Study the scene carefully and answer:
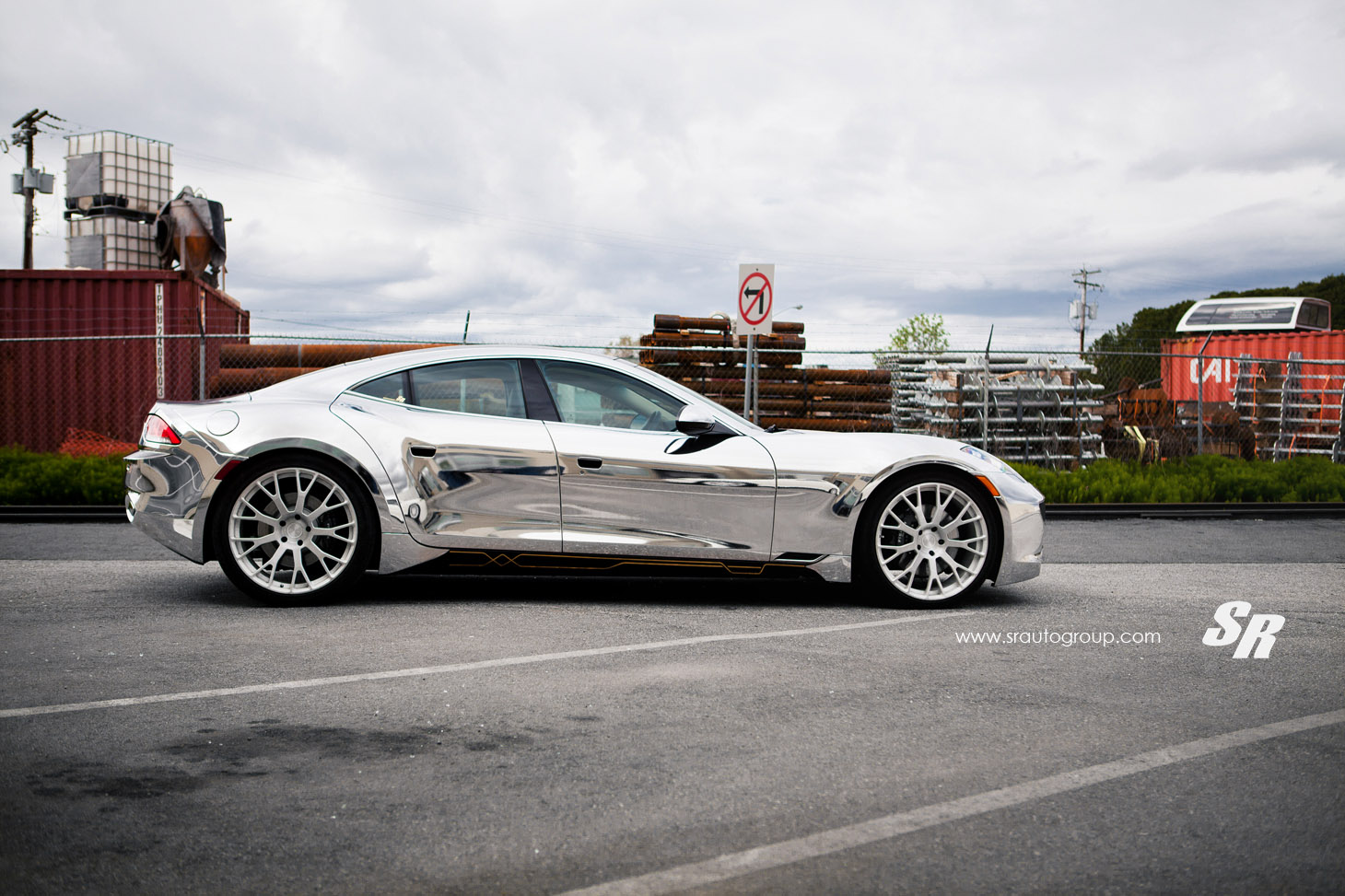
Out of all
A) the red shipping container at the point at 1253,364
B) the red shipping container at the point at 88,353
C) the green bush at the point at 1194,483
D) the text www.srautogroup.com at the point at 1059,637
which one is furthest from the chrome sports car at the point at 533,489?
the red shipping container at the point at 1253,364

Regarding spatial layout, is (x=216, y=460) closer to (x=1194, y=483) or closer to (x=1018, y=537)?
(x=1018, y=537)

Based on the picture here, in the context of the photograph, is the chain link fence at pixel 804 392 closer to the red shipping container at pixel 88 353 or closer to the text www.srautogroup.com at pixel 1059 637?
the red shipping container at pixel 88 353

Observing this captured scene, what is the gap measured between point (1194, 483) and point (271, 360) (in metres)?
12.1

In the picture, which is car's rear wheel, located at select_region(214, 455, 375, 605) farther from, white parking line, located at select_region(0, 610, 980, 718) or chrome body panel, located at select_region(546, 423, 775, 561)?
white parking line, located at select_region(0, 610, 980, 718)

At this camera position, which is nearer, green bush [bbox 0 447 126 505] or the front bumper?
the front bumper

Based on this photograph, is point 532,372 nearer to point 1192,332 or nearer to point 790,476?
point 790,476

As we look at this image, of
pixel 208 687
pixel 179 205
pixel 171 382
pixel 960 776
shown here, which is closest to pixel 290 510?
pixel 208 687

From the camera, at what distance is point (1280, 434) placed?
20562 mm

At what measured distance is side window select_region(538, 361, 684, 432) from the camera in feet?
18.8

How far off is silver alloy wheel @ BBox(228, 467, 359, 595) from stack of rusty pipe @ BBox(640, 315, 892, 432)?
12.7 meters

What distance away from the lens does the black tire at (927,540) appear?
18.7 feet

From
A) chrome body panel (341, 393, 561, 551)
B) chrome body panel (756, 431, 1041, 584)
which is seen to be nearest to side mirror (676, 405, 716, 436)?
chrome body panel (756, 431, 1041, 584)

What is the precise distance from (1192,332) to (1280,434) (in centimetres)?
621

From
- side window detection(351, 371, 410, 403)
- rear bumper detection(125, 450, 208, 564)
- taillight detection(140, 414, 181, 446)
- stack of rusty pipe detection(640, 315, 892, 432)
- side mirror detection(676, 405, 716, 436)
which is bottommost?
rear bumper detection(125, 450, 208, 564)
